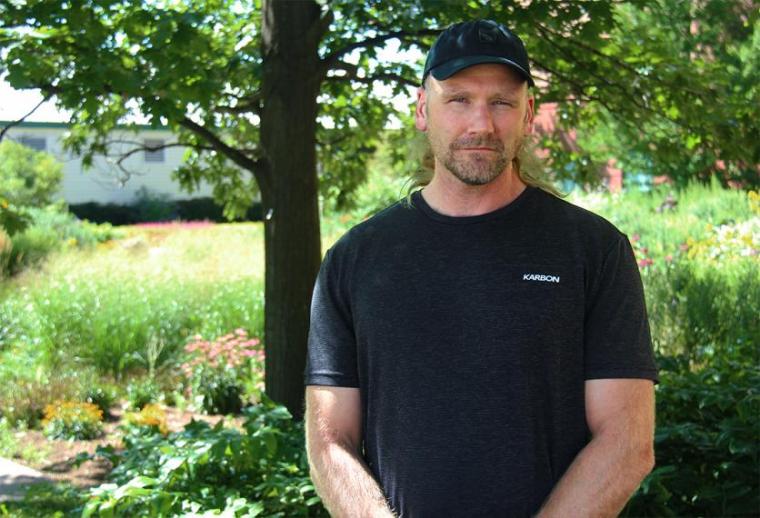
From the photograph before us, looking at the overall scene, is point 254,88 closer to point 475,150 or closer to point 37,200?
point 475,150

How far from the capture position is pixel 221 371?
26.6 ft

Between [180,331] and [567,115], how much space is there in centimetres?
444

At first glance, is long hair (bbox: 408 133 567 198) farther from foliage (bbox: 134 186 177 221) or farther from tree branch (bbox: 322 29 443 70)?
foliage (bbox: 134 186 177 221)

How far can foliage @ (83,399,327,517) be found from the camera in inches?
144

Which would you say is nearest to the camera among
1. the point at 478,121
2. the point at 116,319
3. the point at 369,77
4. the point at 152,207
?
the point at 478,121

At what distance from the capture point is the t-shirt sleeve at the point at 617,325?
2016 millimetres

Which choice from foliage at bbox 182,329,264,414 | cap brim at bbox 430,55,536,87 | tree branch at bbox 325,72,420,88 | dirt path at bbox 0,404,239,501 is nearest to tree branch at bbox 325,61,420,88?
tree branch at bbox 325,72,420,88

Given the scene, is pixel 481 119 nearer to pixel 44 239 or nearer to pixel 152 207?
pixel 44 239

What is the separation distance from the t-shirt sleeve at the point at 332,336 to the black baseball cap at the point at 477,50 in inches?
20.4

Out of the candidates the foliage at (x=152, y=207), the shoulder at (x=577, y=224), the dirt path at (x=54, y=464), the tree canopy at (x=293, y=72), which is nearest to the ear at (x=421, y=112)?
the shoulder at (x=577, y=224)

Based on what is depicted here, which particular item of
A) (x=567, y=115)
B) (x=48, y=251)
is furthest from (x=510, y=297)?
(x=48, y=251)

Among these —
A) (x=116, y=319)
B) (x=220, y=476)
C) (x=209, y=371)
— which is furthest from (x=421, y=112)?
(x=116, y=319)

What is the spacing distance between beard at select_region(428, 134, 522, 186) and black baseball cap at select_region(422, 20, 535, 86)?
17 cm

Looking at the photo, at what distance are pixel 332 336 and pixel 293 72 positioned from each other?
11.7ft
